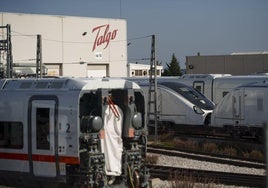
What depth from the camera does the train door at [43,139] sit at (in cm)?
1077

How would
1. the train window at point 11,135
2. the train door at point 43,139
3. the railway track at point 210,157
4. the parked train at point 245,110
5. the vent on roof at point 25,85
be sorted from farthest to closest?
the parked train at point 245,110 < the railway track at point 210,157 < the vent on roof at point 25,85 < the train window at point 11,135 < the train door at point 43,139

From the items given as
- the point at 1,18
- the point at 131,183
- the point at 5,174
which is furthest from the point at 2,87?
the point at 1,18

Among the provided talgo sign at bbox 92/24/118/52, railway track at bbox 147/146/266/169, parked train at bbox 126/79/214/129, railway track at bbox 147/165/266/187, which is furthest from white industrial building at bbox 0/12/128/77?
railway track at bbox 147/165/266/187

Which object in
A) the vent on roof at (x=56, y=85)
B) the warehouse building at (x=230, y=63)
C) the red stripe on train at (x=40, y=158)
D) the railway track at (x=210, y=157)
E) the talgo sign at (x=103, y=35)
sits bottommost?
the railway track at (x=210, y=157)

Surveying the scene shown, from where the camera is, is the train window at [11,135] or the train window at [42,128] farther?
the train window at [11,135]

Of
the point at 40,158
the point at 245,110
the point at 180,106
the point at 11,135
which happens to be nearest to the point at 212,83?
the point at 180,106

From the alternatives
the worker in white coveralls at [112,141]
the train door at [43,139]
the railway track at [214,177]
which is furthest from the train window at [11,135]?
the railway track at [214,177]

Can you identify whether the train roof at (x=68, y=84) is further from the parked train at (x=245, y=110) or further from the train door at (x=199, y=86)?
the train door at (x=199, y=86)

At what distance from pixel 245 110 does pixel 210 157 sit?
223 inches

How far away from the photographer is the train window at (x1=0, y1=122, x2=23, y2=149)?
1152cm

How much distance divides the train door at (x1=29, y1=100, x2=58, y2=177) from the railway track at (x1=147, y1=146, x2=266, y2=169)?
309 inches

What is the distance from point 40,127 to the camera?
436 inches

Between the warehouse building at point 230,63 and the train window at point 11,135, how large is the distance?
58181mm

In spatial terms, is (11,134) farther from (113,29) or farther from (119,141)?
(113,29)
